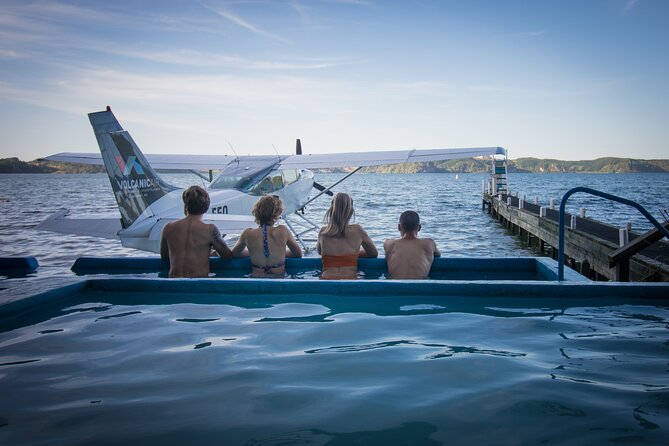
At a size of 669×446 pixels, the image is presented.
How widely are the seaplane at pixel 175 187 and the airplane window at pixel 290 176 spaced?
0.11ft

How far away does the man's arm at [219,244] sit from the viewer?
5.86 meters

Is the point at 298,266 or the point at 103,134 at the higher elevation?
the point at 103,134

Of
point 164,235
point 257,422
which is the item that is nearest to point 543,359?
point 257,422

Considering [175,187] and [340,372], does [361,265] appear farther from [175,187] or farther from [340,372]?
[175,187]

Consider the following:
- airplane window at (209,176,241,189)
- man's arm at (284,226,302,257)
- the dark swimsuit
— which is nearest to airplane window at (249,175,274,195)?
airplane window at (209,176,241,189)

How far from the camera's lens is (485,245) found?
63.6ft

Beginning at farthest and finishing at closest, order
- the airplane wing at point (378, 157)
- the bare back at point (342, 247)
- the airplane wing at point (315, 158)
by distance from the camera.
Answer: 1. the airplane wing at point (315, 158)
2. the airplane wing at point (378, 157)
3. the bare back at point (342, 247)

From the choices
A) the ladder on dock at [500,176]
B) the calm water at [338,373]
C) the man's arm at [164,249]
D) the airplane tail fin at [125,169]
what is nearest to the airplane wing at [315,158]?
the airplane tail fin at [125,169]

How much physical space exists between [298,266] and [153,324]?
2.42 metres

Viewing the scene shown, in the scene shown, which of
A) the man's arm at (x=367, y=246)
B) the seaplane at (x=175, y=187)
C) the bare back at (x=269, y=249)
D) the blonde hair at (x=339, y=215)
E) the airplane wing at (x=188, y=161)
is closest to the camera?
the blonde hair at (x=339, y=215)

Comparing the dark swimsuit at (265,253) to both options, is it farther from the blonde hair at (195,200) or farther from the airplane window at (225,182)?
the airplane window at (225,182)

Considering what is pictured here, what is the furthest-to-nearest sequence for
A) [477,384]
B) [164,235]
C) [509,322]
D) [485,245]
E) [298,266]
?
[485,245] < [298,266] < [164,235] < [509,322] < [477,384]

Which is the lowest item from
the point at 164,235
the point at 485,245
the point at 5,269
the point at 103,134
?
the point at 485,245

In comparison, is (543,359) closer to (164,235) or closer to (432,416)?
(432,416)
